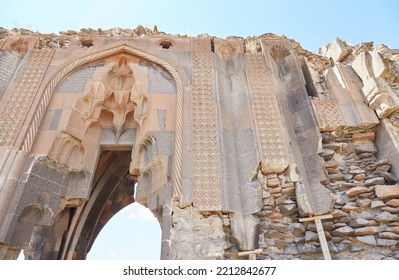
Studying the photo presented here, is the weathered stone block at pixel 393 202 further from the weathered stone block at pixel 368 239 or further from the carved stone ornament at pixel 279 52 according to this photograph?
the carved stone ornament at pixel 279 52

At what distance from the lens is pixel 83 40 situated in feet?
21.6

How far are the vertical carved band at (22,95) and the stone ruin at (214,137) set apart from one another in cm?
2

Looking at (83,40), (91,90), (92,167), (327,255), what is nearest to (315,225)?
(327,255)

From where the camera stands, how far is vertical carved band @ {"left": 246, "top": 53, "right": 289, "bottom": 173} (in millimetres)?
4391

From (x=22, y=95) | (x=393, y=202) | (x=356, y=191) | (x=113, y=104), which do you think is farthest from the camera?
(x=113, y=104)

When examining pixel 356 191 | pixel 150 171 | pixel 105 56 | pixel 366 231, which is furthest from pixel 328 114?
pixel 105 56

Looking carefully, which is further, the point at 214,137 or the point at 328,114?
the point at 328,114

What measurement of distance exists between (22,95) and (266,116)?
4.61m

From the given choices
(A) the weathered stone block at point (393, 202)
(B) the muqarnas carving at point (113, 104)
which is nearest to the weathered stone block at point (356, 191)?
(A) the weathered stone block at point (393, 202)

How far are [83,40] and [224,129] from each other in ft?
13.6

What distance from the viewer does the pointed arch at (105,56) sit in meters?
4.48

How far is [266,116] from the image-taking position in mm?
5039

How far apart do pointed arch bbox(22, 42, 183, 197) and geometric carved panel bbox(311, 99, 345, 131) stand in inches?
A: 98.4

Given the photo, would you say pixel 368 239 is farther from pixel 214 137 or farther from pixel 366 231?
pixel 214 137
